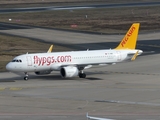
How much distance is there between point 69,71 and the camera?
61.7 m

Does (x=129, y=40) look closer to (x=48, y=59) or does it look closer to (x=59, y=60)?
(x=59, y=60)

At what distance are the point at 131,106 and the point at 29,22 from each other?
9741 centimetres

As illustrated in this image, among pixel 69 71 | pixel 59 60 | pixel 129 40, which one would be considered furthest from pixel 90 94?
pixel 129 40

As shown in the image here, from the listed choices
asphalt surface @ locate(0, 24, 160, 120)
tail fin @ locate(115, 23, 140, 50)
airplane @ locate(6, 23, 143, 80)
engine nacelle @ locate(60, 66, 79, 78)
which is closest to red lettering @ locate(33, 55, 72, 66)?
airplane @ locate(6, 23, 143, 80)

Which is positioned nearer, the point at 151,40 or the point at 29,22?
the point at 151,40

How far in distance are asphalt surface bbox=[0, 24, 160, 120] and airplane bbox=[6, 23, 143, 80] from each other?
48.4 inches

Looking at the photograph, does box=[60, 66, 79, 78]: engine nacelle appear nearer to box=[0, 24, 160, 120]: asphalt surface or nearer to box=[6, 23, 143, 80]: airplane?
box=[6, 23, 143, 80]: airplane

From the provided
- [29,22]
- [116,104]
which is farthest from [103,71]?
[29,22]

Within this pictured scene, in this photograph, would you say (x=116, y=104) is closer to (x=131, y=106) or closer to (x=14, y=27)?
(x=131, y=106)

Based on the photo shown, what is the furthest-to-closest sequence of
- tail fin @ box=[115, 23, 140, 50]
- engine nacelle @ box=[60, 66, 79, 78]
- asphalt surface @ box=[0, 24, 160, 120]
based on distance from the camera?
tail fin @ box=[115, 23, 140, 50] < engine nacelle @ box=[60, 66, 79, 78] < asphalt surface @ box=[0, 24, 160, 120]

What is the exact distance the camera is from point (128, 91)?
5353 centimetres

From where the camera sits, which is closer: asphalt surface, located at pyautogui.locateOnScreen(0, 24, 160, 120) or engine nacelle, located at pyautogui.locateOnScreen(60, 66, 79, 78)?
asphalt surface, located at pyautogui.locateOnScreen(0, 24, 160, 120)

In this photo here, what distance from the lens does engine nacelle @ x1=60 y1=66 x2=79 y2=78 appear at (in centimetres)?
6166

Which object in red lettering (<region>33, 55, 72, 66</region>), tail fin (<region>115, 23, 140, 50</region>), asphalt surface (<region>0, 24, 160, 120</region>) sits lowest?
asphalt surface (<region>0, 24, 160, 120</region>)
